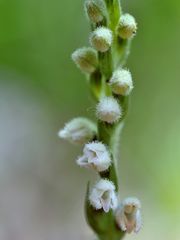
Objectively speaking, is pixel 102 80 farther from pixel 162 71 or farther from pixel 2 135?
pixel 162 71

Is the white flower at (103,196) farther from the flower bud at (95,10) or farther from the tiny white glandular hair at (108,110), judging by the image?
the flower bud at (95,10)

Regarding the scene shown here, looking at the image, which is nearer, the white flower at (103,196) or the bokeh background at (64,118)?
the white flower at (103,196)

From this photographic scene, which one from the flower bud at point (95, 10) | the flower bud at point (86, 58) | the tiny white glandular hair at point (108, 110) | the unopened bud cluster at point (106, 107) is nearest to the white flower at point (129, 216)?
the unopened bud cluster at point (106, 107)

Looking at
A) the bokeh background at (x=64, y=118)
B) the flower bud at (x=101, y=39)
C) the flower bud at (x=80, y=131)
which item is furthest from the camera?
the bokeh background at (x=64, y=118)

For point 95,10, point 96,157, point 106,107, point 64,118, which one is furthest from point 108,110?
point 64,118

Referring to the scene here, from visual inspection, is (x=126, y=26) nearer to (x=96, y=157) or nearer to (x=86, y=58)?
(x=86, y=58)

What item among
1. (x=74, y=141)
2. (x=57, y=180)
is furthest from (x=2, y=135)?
(x=74, y=141)
